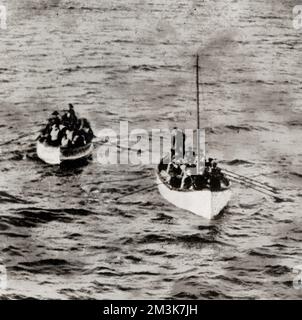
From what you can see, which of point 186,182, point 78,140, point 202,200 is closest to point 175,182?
point 186,182

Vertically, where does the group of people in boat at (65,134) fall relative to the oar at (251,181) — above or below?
above

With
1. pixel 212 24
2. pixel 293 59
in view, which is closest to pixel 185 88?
pixel 212 24

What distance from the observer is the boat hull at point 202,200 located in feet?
36.1

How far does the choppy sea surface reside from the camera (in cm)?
966

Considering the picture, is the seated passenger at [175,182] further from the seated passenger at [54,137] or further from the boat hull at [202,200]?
the seated passenger at [54,137]

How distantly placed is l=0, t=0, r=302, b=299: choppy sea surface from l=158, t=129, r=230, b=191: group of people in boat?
2.18 feet

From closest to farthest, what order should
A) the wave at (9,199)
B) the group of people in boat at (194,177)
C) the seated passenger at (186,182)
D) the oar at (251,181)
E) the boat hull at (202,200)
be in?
1. the boat hull at (202,200)
2. the group of people in boat at (194,177)
3. the seated passenger at (186,182)
4. the wave at (9,199)
5. the oar at (251,181)

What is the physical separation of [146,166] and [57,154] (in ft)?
8.12

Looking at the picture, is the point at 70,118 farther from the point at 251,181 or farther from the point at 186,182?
the point at 251,181

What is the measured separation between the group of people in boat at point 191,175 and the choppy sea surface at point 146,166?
67 cm

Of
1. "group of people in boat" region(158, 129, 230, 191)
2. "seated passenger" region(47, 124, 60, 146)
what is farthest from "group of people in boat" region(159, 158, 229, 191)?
"seated passenger" region(47, 124, 60, 146)

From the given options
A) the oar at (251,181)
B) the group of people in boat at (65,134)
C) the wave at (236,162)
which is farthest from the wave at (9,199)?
the wave at (236,162)

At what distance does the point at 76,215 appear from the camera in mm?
11445
